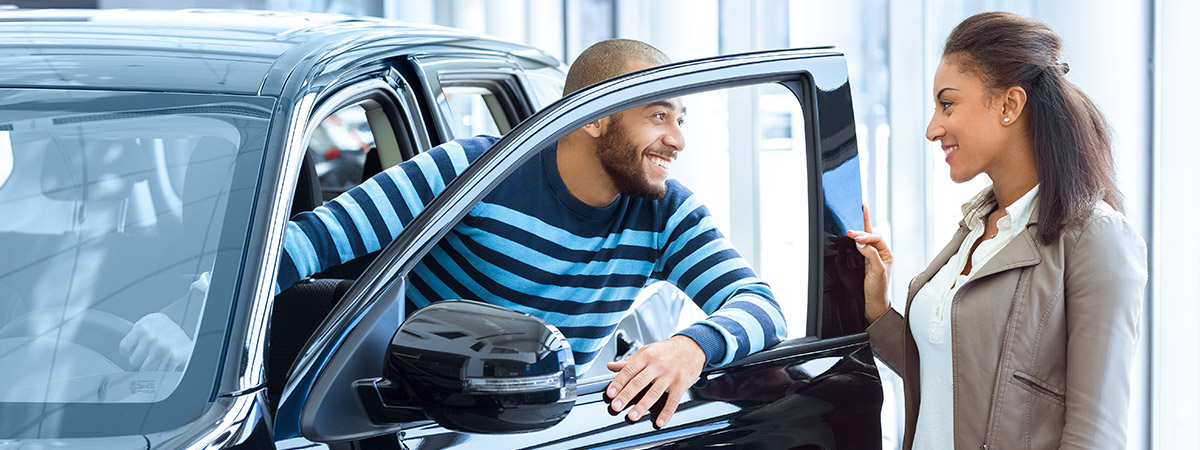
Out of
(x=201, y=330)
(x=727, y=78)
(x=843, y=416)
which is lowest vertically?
(x=843, y=416)

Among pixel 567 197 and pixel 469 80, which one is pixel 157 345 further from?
pixel 469 80

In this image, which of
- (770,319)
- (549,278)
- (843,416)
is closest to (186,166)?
(549,278)

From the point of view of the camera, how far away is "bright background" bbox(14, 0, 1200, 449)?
2.95m

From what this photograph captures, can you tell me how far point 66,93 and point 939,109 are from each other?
50.0 inches

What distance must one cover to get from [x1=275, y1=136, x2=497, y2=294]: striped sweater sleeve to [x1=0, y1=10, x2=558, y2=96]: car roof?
8.7 inches

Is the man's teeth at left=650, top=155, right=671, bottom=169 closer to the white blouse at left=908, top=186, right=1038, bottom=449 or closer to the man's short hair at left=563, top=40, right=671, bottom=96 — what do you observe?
the man's short hair at left=563, top=40, right=671, bottom=96

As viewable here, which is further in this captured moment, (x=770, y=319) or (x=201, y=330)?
(x=770, y=319)

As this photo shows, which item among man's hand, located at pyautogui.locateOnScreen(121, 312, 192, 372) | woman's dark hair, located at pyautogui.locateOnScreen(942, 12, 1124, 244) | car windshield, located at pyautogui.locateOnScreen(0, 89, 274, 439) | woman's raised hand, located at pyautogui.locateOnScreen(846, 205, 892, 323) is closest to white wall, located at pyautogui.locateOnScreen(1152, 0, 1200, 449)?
woman's dark hair, located at pyautogui.locateOnScreen(942, 12, 1124, 244)

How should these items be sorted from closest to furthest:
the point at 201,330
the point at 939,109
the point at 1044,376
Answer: the point at 201,330, the point at 1044,376, the point at 939,109

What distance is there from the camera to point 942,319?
160 centimetres

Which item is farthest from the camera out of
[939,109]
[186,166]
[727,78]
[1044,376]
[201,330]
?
[939,109]

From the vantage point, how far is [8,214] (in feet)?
4.08

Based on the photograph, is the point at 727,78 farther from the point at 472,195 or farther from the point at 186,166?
the point at 186,166

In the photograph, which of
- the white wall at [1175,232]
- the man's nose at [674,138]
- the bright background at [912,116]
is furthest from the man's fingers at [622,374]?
the white wall at [1175,232]
